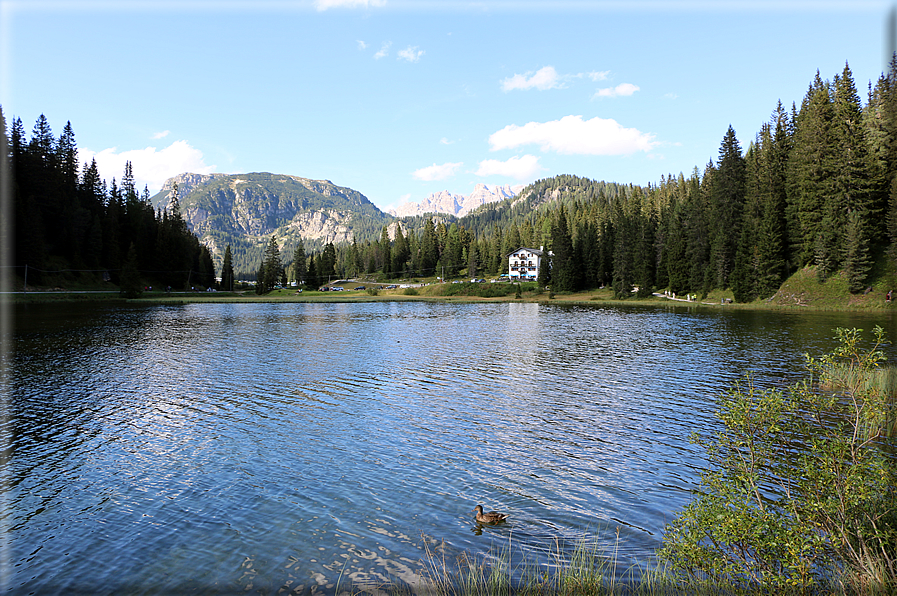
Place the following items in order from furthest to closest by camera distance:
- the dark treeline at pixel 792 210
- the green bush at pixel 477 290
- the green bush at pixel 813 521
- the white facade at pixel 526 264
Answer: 1. the white facade at pixel 526 264
2. the green bush at pixel 477 290
3. the dark treeline at pixel 792 210
4. the green bush at pixel 813 521

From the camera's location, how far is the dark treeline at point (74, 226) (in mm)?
113750

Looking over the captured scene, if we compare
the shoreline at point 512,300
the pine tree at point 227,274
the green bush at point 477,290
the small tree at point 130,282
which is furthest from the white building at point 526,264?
the small tree at point 130,282

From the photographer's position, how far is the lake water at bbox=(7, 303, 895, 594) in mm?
11742

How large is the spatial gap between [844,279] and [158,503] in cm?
9990

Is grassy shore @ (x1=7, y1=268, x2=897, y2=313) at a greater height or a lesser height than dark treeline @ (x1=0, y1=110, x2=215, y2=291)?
lesser

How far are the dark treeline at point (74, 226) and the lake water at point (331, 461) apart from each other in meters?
92.5

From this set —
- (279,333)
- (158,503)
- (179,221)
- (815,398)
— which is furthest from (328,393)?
(179,221)

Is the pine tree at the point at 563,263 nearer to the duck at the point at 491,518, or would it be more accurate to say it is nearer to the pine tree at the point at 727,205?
the pine tree at the point at 727,205

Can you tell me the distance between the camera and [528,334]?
61438 millimetres

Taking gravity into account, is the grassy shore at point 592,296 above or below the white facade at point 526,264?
below

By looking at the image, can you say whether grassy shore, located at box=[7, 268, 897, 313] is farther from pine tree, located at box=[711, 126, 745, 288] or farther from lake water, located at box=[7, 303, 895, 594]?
lake water, located at box=[7, 303, 895, 594]

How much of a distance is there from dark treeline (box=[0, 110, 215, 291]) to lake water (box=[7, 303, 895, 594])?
3643 inches

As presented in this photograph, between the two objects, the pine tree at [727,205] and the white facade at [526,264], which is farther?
the white facade at [526,264]

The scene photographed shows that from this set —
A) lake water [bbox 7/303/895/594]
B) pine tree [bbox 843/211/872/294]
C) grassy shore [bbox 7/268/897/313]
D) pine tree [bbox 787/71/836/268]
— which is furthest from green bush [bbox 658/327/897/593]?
pine tree [bbox 787/71/836/268]
